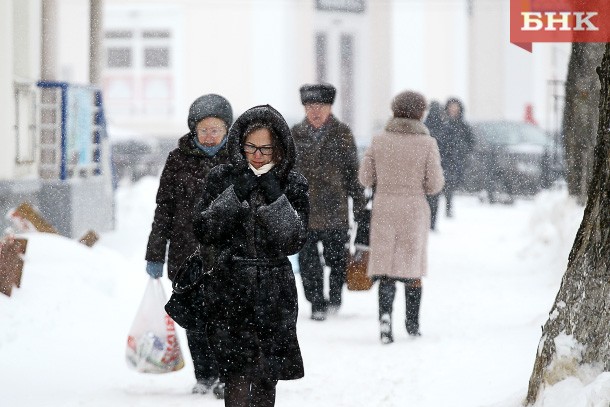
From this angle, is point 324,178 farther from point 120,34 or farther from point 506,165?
point 120,34

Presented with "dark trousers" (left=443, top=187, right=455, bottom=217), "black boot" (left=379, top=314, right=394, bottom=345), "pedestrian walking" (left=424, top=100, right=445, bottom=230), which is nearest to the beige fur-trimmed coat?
"black boot" (left=379, top=314, right=394, bottom=345)

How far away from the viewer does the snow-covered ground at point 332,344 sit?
6633 millimetres

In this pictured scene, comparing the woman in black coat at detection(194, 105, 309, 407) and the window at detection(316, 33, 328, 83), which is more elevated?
the window at detection(316, 33, 328, 83)

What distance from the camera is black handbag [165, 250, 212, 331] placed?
534cm

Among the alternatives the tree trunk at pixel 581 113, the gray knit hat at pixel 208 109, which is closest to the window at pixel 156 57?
the tree trunk at pixel 581 113

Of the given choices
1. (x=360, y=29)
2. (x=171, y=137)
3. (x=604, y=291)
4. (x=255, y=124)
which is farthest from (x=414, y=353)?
(x=360, y=29)

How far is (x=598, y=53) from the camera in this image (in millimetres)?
Result: 11180

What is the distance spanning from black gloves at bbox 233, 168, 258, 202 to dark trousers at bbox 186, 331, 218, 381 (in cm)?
165

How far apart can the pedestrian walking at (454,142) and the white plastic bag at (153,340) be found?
10.6 metres

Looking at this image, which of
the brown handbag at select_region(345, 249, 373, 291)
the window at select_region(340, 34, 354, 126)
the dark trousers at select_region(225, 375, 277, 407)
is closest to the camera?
the dark trousers at select_region(225, 375, 277, 407)

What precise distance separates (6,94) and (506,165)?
1266cm

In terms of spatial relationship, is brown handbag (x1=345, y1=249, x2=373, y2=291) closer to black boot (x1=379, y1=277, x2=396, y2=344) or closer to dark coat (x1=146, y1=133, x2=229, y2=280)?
black boot (x1=379, y1=277, x2=396, y2=344)

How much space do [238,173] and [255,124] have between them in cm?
22

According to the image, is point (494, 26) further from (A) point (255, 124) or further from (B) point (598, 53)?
(A) point (255, 124)
